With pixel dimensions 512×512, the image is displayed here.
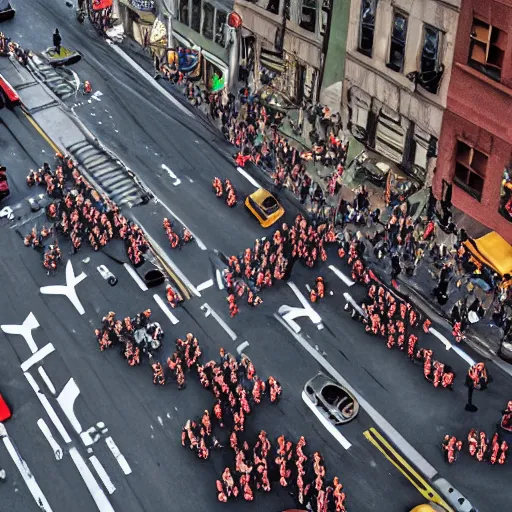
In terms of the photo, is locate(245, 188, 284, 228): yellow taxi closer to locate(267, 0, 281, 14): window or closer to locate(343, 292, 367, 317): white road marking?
locate(343, 292, 367, 317): white road marking

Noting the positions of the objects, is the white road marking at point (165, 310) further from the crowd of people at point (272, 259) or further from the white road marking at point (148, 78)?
the white road marking at point (148, 78)

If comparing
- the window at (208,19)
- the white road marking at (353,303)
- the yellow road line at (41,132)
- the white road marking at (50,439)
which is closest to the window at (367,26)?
the window at (208,19)

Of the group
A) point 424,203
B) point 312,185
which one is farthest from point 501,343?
point 312,185

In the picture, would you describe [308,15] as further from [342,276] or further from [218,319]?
[218,319]

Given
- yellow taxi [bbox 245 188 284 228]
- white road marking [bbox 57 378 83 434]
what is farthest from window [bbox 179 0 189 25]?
white road marking [bbox 57 378 83 434]

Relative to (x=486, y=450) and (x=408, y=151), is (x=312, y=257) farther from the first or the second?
(x=486, y=450)

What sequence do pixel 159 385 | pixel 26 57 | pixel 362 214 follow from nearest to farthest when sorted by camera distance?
pixel 159 385 < pixel 362 214 < pixel 26 57
